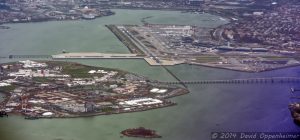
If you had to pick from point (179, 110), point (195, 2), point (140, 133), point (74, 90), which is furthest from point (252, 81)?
point (195, 2)

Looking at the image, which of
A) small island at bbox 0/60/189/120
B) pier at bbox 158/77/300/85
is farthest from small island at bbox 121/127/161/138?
pier at bbox 158/77/300/85

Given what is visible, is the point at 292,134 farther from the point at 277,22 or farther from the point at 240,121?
the point at 277,22

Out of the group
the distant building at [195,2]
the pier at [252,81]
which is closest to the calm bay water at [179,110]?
the pier at [252,81]

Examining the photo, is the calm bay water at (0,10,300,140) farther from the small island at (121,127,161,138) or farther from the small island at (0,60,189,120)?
the small island at (0,60,189,120)

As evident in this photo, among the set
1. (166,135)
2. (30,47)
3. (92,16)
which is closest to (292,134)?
(166,135)

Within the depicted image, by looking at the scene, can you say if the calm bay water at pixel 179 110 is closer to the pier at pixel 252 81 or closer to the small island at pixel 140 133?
the small island at pixel 140 133

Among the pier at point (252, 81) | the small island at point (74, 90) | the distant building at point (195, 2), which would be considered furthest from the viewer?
the distant building at point (195, 2)

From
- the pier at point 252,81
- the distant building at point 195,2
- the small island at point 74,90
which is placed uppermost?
the distant building at point 195,2
